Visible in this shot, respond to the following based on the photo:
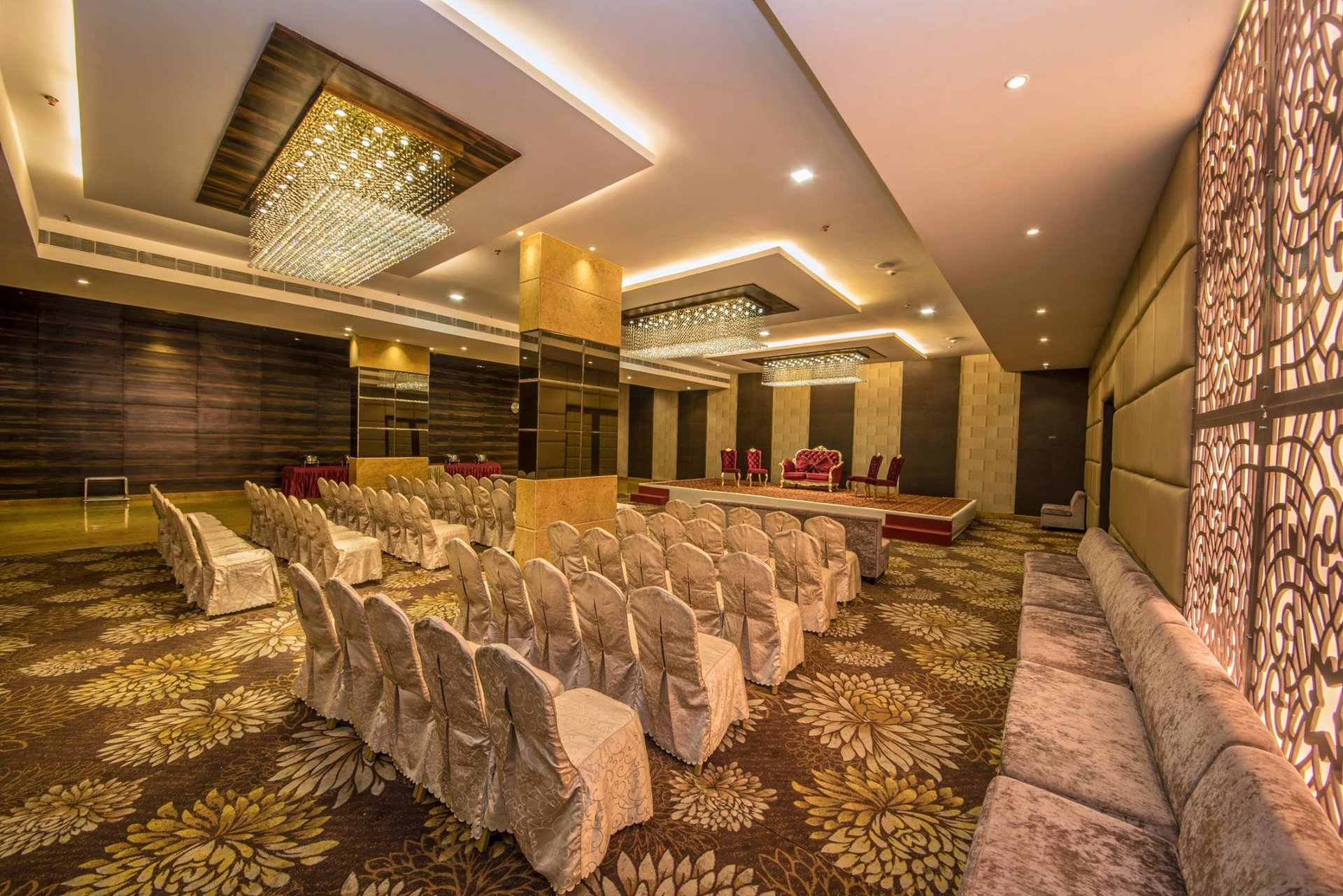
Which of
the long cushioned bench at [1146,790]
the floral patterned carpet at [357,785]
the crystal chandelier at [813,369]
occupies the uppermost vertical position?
the crystal chandelier at [813,369]

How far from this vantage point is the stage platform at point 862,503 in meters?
8.49

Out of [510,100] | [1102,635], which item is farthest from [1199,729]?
[510,100]

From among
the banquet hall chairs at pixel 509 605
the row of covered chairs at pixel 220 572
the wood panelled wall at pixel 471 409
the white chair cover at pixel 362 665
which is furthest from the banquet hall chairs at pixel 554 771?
the wood panelled wall at pixel 471 409

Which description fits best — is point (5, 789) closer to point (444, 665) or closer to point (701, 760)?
point (444, 665)

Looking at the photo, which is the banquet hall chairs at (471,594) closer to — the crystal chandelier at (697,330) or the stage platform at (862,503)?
the stage platform at (862,503)

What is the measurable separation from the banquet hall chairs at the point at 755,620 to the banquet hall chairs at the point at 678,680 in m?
0.66

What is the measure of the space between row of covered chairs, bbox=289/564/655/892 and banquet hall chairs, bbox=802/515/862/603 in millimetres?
3147

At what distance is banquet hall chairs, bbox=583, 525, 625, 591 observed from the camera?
156 inches

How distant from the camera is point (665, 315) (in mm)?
8859

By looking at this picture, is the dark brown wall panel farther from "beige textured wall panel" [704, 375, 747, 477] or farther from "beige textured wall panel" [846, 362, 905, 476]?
"beige textured wall panel" [704, 375, 747, 477]

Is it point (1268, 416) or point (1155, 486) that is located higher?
point (1268, 416)

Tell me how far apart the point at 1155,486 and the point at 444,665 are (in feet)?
13.3

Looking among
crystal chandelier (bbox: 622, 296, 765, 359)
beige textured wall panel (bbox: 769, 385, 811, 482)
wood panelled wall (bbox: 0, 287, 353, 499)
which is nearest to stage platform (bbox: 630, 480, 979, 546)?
beige textured wall panel (bbox: 769, 385, 811, 482)

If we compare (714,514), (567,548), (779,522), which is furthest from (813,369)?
(567,548)
